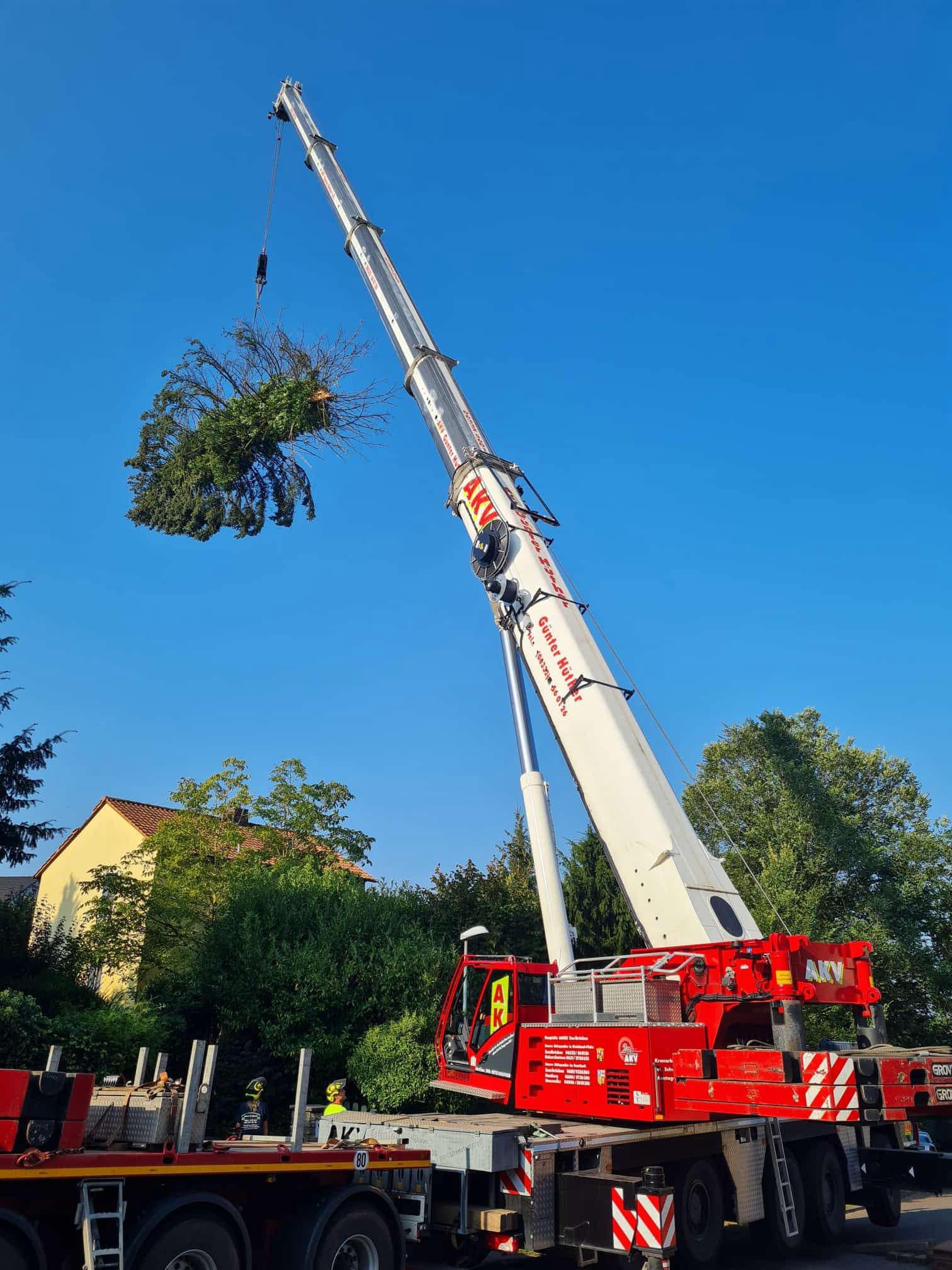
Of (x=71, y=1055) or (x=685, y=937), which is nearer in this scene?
(x=685, y=937)

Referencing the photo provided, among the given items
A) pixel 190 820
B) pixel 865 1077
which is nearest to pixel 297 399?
pixel 865 1077

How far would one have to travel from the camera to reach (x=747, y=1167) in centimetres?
999

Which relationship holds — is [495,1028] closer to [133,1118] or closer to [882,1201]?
[133,1118]

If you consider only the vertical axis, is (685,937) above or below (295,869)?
below

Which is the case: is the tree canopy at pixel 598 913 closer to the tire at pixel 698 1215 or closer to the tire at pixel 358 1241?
the tire at pixel 698 1215

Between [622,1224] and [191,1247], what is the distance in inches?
146

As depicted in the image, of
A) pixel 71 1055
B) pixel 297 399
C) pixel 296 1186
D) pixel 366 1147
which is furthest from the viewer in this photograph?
pixel 71 1055

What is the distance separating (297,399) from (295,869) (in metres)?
10.7

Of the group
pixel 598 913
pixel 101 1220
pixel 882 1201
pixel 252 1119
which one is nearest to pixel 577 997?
pixel 252 1119

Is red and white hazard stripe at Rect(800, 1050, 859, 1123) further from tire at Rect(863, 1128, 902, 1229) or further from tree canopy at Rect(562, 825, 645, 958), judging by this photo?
tree canopy at Rect(562, 825, 645, 958)

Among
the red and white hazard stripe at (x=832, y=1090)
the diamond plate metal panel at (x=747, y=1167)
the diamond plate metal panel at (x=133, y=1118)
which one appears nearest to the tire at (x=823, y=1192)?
the diamond plate metal panel at (x=747, y=1167)

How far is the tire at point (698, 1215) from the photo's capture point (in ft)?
30.0

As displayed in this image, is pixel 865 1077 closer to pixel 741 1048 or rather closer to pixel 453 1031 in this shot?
pixel 741 1048

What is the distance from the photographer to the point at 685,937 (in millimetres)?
9562
